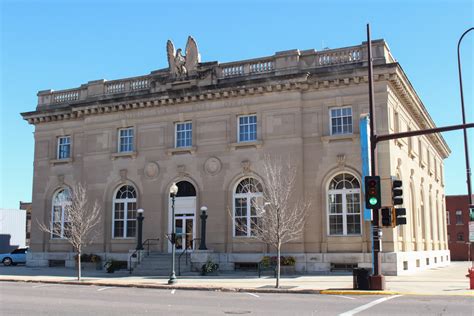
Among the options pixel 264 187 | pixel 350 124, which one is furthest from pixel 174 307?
pixel 350 124

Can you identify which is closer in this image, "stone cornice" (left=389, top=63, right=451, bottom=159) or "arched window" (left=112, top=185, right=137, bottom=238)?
"stone cornice" (left=389, top=63, right=451, bottom=159)

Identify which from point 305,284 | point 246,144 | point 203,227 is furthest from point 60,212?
point 305,284

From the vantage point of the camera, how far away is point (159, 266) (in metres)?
30.2

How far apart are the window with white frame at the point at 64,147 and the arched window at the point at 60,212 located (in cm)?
246

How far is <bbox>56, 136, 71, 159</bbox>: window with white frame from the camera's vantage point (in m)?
38.4

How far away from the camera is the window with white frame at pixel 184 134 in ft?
110

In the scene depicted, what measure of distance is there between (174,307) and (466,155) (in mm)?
19537

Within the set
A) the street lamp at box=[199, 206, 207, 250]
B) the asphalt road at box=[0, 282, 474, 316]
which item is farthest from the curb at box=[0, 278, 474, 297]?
the street lamp at box=[199, 206, 207, 250]

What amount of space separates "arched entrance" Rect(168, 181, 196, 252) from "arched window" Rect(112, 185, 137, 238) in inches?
111

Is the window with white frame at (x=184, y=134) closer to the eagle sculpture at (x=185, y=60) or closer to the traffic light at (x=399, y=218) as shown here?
the eagle sculpture at (x=185, y=60)

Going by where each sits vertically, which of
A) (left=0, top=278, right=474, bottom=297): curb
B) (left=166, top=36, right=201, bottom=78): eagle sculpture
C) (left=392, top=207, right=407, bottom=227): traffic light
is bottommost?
(left=0, top=278, right=474, bottom=297): curb

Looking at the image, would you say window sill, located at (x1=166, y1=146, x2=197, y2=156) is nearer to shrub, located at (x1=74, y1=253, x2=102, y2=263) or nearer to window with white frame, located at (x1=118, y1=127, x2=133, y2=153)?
window with white frame, located at (x1=118, y1=127, x2=133, y2=153)

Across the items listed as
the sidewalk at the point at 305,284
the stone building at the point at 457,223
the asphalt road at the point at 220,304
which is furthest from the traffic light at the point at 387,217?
the stone building at the point at 457,223

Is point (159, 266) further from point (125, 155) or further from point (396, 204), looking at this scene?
point (396, 204)
